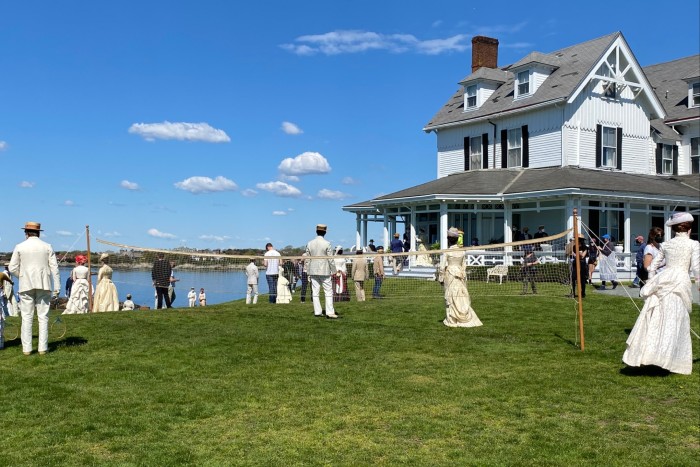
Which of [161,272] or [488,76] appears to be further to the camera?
[488,76]

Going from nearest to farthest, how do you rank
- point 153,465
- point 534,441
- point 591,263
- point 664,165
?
point 153,465 → point 534,441 → point 591,263 → point 664,165

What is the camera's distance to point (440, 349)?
12336mm

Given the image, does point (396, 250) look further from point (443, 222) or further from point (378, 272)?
point (378, 272)

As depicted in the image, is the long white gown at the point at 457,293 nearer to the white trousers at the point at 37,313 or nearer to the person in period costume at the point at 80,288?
the white trousers at the point at 37,313

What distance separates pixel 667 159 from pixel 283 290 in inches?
971

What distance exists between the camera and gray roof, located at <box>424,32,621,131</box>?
1294 inches

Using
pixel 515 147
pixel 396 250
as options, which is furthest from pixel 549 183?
pixel 396 250

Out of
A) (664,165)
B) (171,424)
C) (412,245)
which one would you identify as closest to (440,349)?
(171,424)

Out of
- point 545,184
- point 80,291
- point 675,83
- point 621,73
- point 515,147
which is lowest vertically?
point 80,291

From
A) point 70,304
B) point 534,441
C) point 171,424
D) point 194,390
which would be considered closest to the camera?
point 534,441

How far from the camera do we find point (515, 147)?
35250 mm

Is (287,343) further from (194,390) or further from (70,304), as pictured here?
(70,304)

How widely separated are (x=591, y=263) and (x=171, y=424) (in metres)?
20.2

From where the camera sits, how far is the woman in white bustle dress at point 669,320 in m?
9.70
